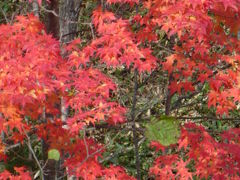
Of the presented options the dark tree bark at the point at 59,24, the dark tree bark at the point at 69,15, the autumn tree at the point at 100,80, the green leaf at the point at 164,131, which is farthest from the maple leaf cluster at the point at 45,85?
the dark tree bark at the point at 69,15

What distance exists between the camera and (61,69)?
316 centimetres

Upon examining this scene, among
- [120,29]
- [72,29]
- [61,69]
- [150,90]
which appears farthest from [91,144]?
[150,90]

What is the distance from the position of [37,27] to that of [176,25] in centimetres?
120

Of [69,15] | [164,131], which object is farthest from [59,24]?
[164,131]

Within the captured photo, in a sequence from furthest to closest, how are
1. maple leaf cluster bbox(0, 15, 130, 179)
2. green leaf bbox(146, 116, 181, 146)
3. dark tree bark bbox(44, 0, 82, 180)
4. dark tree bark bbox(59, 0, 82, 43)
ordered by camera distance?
dark tree bark bbox(59, 0, 82, 43) < dark tree bark bbox(44, 0, 82, 180) < green leaf bbox(146, 116, 181, 146) < maple leaf cluster bbox(0, 15, 130, 179)

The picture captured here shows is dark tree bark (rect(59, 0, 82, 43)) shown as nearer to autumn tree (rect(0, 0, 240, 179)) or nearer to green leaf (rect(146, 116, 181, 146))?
autumn tree (rect(0, 0, 240, 179))

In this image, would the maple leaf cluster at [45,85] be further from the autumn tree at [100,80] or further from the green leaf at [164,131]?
the green leaf at [164,131]

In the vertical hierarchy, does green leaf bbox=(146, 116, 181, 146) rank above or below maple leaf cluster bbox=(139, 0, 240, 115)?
below

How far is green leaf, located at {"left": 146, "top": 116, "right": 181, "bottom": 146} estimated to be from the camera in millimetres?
3697

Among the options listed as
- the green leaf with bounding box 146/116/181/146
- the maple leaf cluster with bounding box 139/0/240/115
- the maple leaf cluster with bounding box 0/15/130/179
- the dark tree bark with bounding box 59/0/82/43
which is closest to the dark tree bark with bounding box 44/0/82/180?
the dark tree bark with bounding box 59/0/82/43

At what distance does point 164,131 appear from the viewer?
3875 mm

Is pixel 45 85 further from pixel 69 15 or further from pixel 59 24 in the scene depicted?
pixel 69 15

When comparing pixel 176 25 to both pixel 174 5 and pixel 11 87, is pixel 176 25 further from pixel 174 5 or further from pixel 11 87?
pixel 11 87

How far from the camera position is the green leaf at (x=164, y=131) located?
12.1ft
